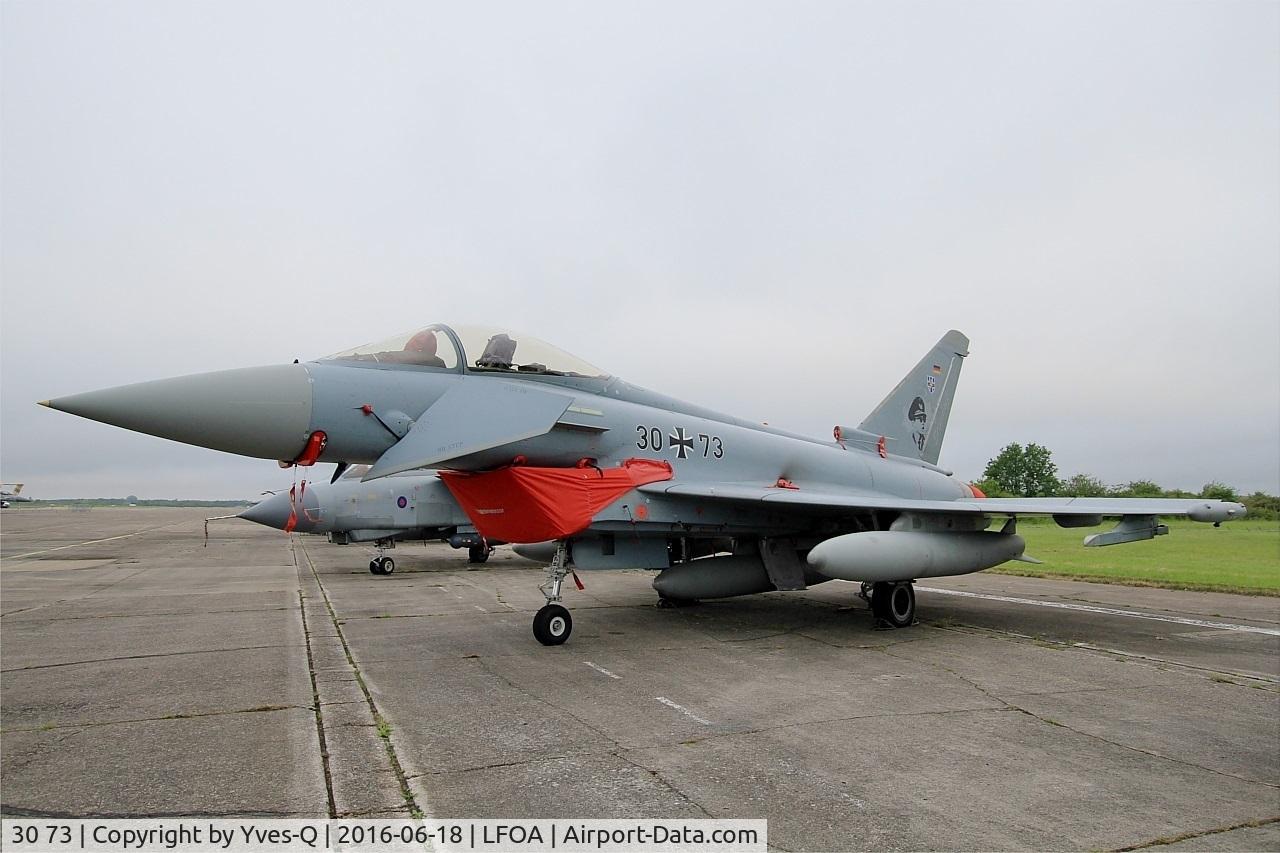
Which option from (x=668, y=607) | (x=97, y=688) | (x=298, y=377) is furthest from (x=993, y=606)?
(x=97, y=688)

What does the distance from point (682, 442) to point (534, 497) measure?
234cm

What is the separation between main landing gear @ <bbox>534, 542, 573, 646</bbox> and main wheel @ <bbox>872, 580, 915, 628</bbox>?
385 centimetres

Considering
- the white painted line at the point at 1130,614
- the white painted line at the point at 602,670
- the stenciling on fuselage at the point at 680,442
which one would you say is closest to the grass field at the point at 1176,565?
the white painted line at the point at 1130,614

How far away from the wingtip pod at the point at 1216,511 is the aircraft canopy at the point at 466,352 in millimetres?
6665

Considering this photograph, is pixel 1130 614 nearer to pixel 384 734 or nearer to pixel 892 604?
pixel 892 604

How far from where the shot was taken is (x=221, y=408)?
5.57 meters

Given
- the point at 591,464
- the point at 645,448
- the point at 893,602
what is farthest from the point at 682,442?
the point at 893,602

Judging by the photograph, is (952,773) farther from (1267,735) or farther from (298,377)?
(298,377)

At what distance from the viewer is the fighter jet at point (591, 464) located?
19.5 feet

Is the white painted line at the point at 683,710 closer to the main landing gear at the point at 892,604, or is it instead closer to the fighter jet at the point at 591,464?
the fighter jet at the point at 591,464

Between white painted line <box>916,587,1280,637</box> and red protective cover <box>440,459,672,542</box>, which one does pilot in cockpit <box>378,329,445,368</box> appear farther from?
white painted line <box>916,587,1280,637</box>

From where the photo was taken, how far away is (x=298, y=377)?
605 centimetres

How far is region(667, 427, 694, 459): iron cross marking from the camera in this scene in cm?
869

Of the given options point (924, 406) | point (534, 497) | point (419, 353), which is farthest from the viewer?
point (924, 406)
